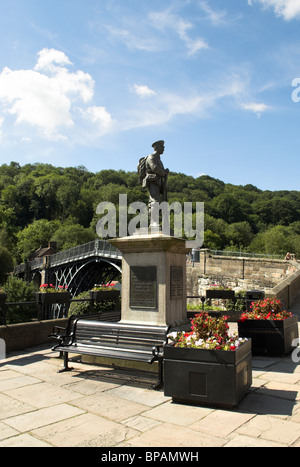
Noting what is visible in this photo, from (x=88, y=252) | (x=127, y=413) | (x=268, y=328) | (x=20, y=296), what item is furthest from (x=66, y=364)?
(x=88, y=252)

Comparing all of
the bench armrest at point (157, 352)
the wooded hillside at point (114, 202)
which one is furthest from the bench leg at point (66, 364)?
the wooded hillside at point (114, 202)

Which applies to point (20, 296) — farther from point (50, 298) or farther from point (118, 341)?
point (118, 341)

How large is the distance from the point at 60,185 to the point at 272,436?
386ft

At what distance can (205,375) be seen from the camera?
4.82m

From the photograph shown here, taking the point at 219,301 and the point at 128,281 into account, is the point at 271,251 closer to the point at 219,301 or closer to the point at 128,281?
the point at 219,301

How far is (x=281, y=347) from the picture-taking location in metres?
8.11

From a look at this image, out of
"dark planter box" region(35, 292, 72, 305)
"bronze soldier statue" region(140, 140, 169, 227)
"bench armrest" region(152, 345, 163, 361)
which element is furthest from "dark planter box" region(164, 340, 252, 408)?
"dark planter box" region(35, 292, 72, 305)

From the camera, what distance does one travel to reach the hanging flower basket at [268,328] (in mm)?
8055

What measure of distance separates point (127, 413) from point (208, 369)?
1123 millimetres

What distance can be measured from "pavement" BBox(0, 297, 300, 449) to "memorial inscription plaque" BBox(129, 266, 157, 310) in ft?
4.52

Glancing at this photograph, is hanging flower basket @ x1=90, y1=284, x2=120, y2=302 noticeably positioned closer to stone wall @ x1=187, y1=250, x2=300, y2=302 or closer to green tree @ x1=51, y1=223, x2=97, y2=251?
stone wall @ x1=187, y1=250, x2=300, y2=302

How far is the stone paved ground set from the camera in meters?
3.87

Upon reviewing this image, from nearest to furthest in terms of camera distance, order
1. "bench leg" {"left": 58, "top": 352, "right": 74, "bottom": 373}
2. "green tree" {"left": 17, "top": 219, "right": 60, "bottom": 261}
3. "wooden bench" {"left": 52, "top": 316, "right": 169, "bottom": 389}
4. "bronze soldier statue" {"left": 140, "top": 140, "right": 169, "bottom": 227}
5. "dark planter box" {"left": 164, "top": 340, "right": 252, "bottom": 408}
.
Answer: "dark planter box" {"left": 164, "top": 340, "right": 252, "bottom": 408} < "wooden bench" {"left": 52, "top": 316, "right": 169, "bottom": 389} < "bench leg" {"left": 58, "top": 352, "right": 74, "bottom": 373} < "bronze soldier statue" {"left": 140, "top": 140, "right": 169, "bottom": 227} < "green tree" {"left": 17, "top": 219, "right": 60, "bottom": 261}
